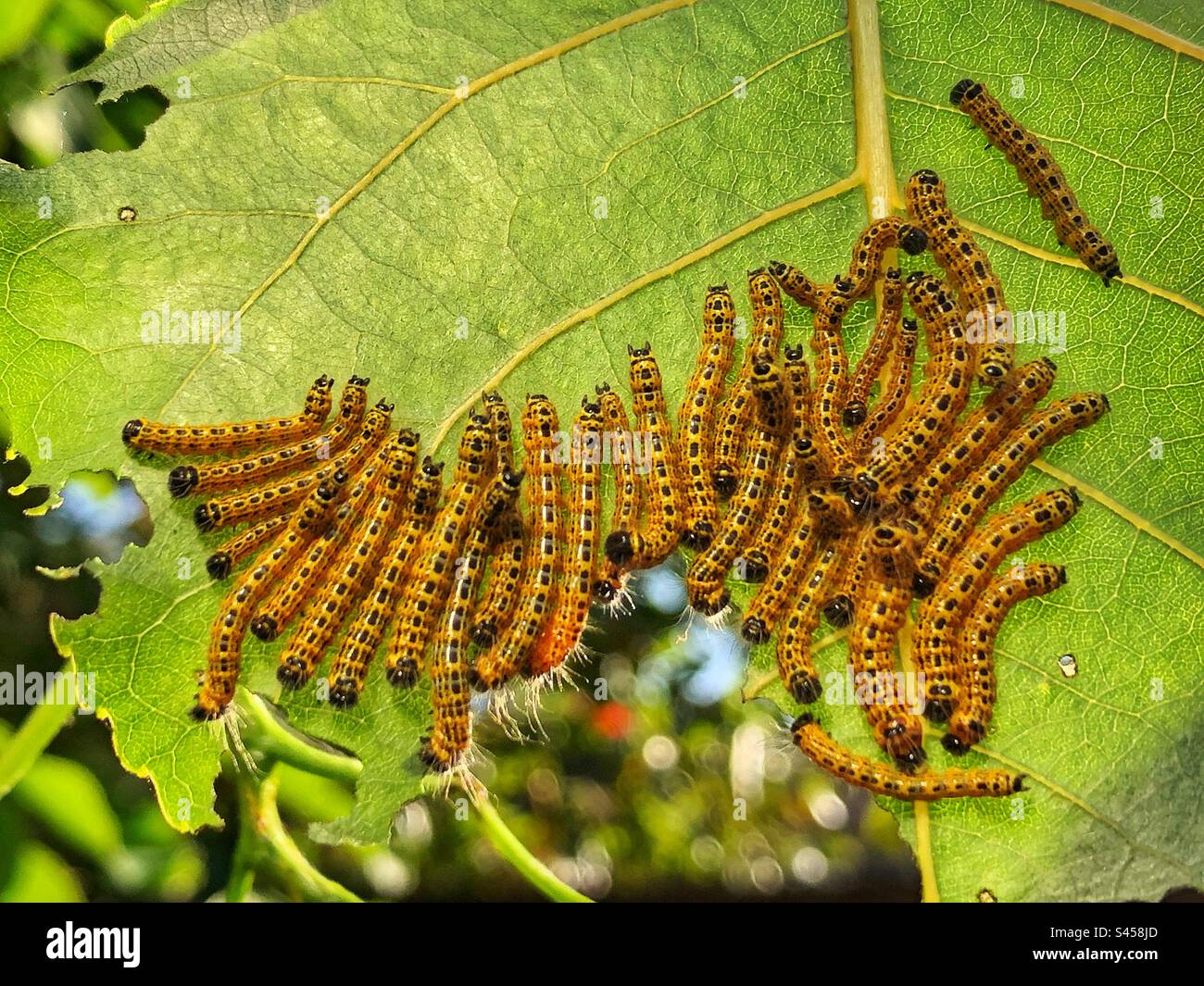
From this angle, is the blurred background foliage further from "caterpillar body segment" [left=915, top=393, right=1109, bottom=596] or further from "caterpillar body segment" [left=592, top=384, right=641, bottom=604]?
"caterpillar body segment" [left=915, top=393, right=1109, bottom=596]

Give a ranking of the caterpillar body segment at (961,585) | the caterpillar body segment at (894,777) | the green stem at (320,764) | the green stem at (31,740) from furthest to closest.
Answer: the green stem at (31,740) → the green stem at (320,764) → the caterpillar body segment at (961,585) → the caterpillar body segment at (894,777)

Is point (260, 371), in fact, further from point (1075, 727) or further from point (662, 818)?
point (1075, 727)

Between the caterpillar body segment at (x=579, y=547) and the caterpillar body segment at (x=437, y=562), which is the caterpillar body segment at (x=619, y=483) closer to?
the caterpillar body segment at (x=579, y=547)

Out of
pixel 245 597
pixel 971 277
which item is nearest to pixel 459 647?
pixel 245 597

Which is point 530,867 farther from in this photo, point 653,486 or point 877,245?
point 877,245

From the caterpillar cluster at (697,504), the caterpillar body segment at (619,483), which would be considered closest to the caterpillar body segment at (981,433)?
the caterpillar cluster at (697,504)

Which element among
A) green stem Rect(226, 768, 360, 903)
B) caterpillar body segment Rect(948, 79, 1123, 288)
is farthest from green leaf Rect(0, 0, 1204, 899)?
green stem Rect(226, 768, 360, 903)
